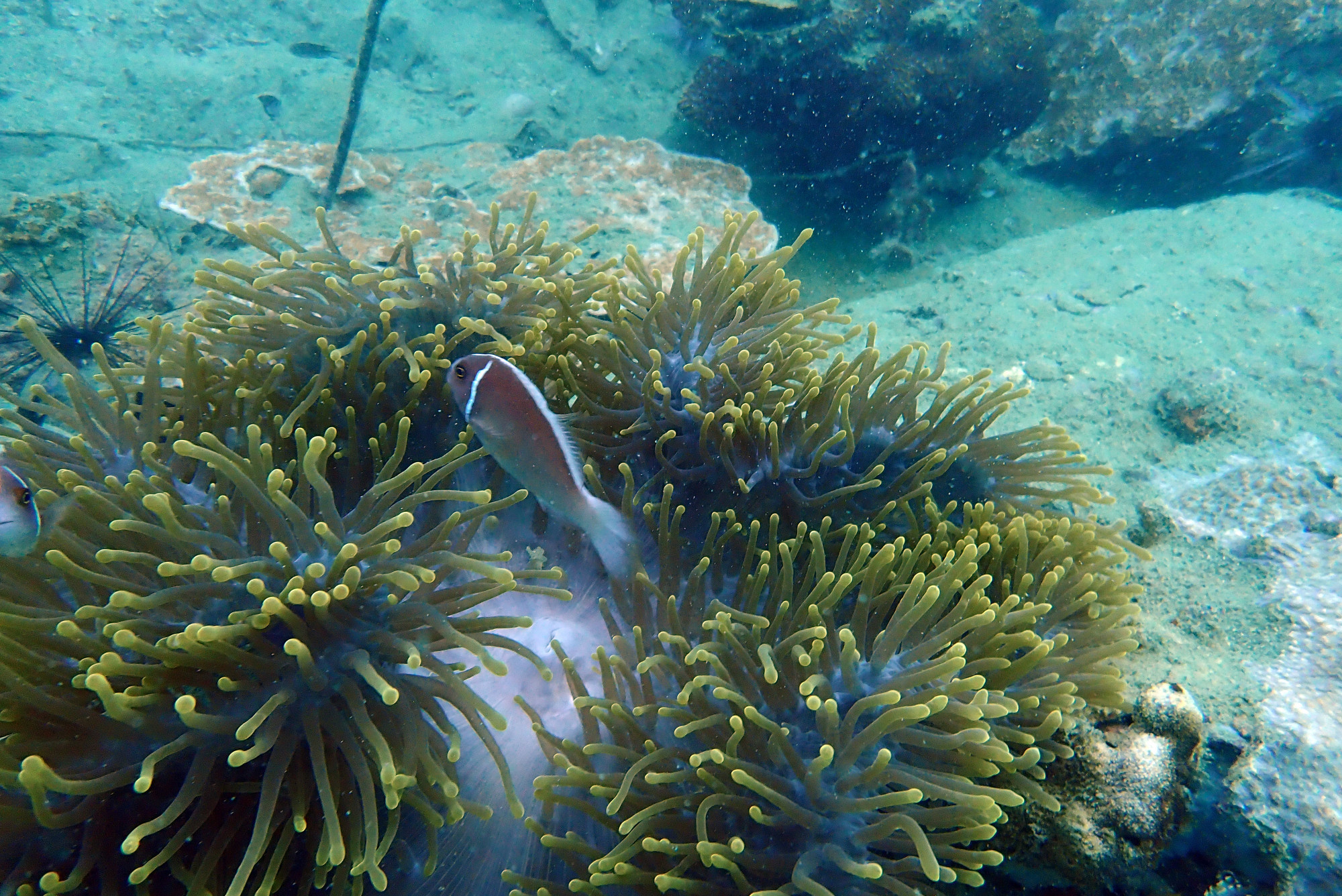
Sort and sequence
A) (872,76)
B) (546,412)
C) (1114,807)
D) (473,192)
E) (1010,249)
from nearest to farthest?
(546,412), (1114,807), (1010,249), (473,192), (872,76)

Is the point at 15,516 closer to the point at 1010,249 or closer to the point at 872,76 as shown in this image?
the point at 1010,249

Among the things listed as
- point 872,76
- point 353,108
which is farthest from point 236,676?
point 872,76

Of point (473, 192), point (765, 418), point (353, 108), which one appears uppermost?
point (353, 108)

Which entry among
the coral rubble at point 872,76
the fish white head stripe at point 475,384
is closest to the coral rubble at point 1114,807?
the fish white head stripe at point 475,384

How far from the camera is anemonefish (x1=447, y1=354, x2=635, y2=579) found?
163cm

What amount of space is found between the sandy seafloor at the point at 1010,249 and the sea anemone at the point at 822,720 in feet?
2.30

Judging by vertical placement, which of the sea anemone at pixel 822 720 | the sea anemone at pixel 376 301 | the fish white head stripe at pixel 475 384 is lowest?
→ the sea anemone at pixel 822 720

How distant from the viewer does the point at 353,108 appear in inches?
251

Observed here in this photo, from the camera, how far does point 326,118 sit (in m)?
9.69

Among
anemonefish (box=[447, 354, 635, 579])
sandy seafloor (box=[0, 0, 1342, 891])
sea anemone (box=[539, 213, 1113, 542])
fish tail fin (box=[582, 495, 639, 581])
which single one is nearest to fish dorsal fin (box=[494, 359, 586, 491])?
anemonefish (box=[447, 354, 635, 579])

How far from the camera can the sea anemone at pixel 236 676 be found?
1432mm

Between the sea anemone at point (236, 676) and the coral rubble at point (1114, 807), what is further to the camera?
the coral rubble at point (1114, 807)

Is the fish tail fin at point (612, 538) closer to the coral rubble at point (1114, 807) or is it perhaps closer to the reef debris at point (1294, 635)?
the coral rubble at point (1114, 807)

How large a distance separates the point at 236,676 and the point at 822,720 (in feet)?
4.52
